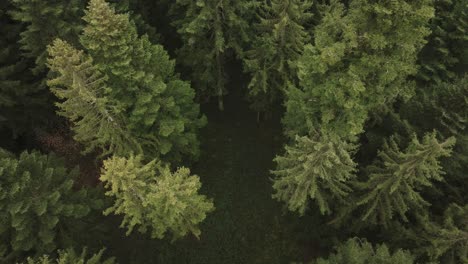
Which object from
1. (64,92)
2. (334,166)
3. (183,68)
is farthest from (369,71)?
(183,68)

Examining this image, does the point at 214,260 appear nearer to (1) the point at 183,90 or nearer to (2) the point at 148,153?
(2) the point at 148,153

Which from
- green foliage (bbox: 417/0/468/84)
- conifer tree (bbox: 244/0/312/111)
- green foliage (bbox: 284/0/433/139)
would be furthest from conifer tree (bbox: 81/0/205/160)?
green foliage (bbox: 417/0/468/84)

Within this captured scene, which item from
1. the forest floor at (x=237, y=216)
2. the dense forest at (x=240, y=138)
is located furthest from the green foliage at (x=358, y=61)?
the forest floor at (x=237, y=216)

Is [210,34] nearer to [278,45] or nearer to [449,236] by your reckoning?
[278,45]

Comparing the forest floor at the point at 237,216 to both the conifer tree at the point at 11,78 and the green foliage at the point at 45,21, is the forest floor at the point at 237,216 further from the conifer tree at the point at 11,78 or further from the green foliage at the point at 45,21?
the green foliage at the point at 45,21

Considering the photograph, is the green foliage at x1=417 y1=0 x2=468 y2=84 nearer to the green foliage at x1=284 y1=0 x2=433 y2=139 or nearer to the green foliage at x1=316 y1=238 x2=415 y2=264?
the green foliage at x1=284 y1=0 x2=433 y2=139

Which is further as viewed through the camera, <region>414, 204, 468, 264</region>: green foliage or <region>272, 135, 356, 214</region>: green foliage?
<region>414, 204, 468, 264</region>: green foliage
